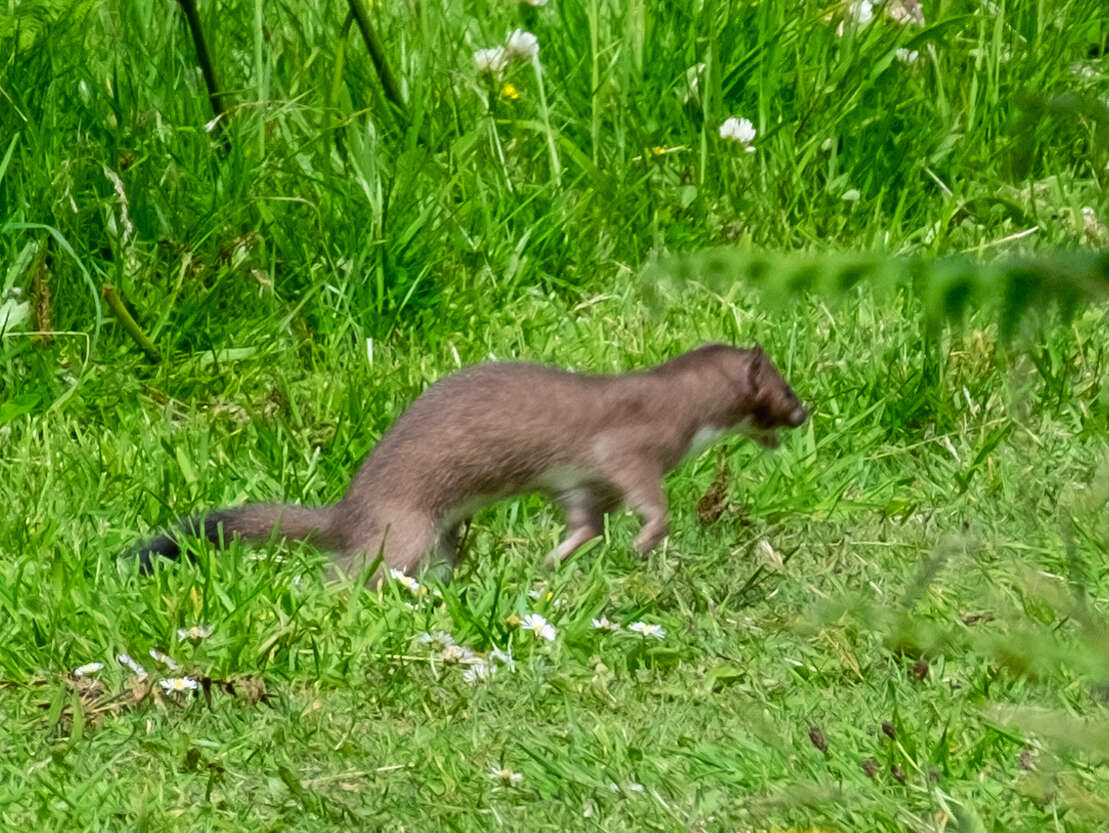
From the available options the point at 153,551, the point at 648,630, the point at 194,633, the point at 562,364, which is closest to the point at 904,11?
the point at 562,364

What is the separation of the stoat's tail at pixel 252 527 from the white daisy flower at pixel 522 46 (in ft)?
7.08

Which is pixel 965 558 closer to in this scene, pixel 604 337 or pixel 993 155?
pixel 604 337

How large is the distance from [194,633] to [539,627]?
63 centimetres

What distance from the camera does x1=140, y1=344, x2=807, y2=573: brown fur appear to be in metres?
4.25

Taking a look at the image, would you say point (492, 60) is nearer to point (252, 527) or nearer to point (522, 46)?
point (522, 46)

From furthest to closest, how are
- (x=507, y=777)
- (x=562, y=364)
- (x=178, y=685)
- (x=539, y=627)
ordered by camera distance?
(x=562, y=364) → (x=539, y=627) → (x=178, y=685) → (x=507, y=777)

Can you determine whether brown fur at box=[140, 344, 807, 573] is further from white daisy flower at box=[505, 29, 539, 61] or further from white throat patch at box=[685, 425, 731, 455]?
white daisy flower at box=[505, 29, 539, 61]

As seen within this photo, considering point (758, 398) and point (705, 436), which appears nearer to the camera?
point (758, 398)

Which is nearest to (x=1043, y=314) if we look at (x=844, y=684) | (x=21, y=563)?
(x=844, y=684)

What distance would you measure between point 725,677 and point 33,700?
1223 mm

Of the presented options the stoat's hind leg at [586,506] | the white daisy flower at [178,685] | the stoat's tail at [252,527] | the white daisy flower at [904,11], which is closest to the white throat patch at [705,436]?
the stoat's hind leg at [586,506]

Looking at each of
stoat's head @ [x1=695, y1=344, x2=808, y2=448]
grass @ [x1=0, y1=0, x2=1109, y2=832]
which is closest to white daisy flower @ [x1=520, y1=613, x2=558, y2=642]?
grass @ [x1=0, y1=0, x2=1109, y2=832]

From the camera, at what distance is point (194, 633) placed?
142 inches

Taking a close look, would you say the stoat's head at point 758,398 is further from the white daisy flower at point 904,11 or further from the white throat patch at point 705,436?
the white daisy flower at point 904,11
